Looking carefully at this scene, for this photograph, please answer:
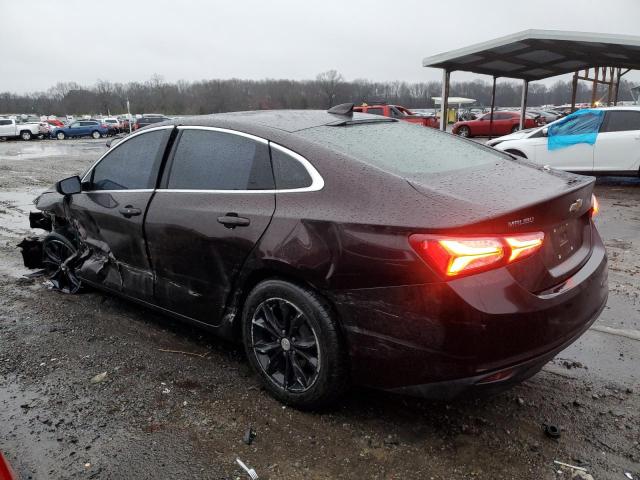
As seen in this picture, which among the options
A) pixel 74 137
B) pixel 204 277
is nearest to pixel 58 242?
pixel 204 277

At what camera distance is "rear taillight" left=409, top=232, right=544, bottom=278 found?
7.27 ft

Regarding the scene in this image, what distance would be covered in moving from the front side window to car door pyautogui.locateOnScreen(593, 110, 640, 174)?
9690 mm

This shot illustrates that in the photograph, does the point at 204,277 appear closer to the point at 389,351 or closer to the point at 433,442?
the point at 389,351

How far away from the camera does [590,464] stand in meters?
2.46

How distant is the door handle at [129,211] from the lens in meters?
3.63

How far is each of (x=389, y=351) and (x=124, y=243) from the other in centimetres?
230

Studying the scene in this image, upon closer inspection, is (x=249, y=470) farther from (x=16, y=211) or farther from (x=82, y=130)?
(x=82, y=130)

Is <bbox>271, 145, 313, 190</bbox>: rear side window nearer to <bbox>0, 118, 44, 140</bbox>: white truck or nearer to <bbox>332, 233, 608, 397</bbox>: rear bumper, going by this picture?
<bbox>332, 233, 608, 397</bbox>: rear bumper

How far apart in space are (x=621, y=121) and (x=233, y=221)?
10170 millimetres

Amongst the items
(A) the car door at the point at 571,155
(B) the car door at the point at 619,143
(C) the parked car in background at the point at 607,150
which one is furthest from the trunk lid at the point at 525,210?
(B) the car door at the point at 619,143

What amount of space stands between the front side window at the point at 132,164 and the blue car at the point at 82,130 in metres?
41.2

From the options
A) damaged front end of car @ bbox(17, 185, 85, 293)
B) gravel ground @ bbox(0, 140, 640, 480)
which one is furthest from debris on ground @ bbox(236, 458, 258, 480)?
damaged front end of car @ bbox(17, 185, 85, 293)

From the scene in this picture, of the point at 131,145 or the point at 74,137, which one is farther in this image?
the point at 74,137

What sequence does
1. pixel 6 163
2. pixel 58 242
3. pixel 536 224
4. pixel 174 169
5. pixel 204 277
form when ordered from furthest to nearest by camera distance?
pixel 6 163 → pixel 58 242 → pixel 174 169 → pixel 204 277 → pixel 536 224
